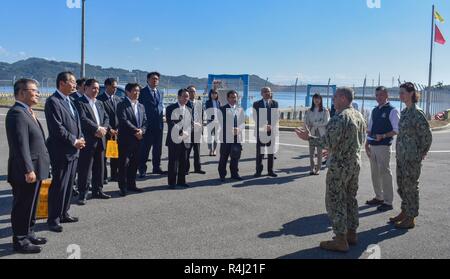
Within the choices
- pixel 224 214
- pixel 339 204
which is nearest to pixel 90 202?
pixel 224 214

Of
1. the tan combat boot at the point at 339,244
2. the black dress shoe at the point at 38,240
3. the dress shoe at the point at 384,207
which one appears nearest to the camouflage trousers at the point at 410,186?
the dress shoe at the point at 384,207

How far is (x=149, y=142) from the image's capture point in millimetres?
9055

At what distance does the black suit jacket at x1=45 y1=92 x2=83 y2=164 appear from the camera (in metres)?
5.45

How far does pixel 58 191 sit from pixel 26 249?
3.54 feet

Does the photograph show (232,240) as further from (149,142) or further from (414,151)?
(149,142)

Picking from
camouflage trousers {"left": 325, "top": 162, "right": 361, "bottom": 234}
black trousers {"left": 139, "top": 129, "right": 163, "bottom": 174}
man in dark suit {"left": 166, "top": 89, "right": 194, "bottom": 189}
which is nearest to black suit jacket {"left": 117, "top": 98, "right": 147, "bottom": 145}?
man in dark suit {"left": 166, "top": 89, "right": 194, "bottom": 189}

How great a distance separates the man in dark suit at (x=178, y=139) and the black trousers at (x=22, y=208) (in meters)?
3.41

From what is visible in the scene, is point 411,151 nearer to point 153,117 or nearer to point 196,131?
point 196,131

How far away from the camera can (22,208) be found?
4645mm

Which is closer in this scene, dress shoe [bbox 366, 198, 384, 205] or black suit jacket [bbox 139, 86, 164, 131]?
dress shoe [bbox 366, 198, 384, 205]

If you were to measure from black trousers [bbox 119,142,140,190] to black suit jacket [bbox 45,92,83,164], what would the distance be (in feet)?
5.06

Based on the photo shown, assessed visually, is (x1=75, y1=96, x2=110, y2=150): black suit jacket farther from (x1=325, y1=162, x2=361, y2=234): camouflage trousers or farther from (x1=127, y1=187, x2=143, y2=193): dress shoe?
(x1=325, y1=162, x2=361, y2=234): camouflage trousers

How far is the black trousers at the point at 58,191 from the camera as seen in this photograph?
5418 mm
